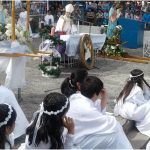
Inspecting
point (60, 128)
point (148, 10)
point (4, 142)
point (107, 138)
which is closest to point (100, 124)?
point (107, 138)

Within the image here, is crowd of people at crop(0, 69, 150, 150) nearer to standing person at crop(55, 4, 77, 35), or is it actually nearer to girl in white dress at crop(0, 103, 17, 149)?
girl in white dress at crop(0, 103, 17, 149)

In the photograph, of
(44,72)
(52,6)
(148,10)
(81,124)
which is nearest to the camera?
(81,124)

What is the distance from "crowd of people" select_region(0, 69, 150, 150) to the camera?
2.92 m

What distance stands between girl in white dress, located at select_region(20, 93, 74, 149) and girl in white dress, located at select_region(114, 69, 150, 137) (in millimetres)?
1991

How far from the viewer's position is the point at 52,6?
60.8 ft

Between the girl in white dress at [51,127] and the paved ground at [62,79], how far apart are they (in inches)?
107

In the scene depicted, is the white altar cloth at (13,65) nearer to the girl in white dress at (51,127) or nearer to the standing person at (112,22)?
the girl in white dress at (51,127)

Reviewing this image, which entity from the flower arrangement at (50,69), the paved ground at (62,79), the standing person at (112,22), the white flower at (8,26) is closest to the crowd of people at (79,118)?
the paved ground at (62,79)

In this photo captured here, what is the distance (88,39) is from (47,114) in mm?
6653

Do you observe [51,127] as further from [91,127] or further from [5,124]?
[91,127]

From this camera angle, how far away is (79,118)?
3537 millimetres

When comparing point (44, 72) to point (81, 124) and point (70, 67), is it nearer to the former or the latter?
point (70, 67)

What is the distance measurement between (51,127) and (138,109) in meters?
2.18

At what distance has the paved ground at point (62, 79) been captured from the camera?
21.7 feet
